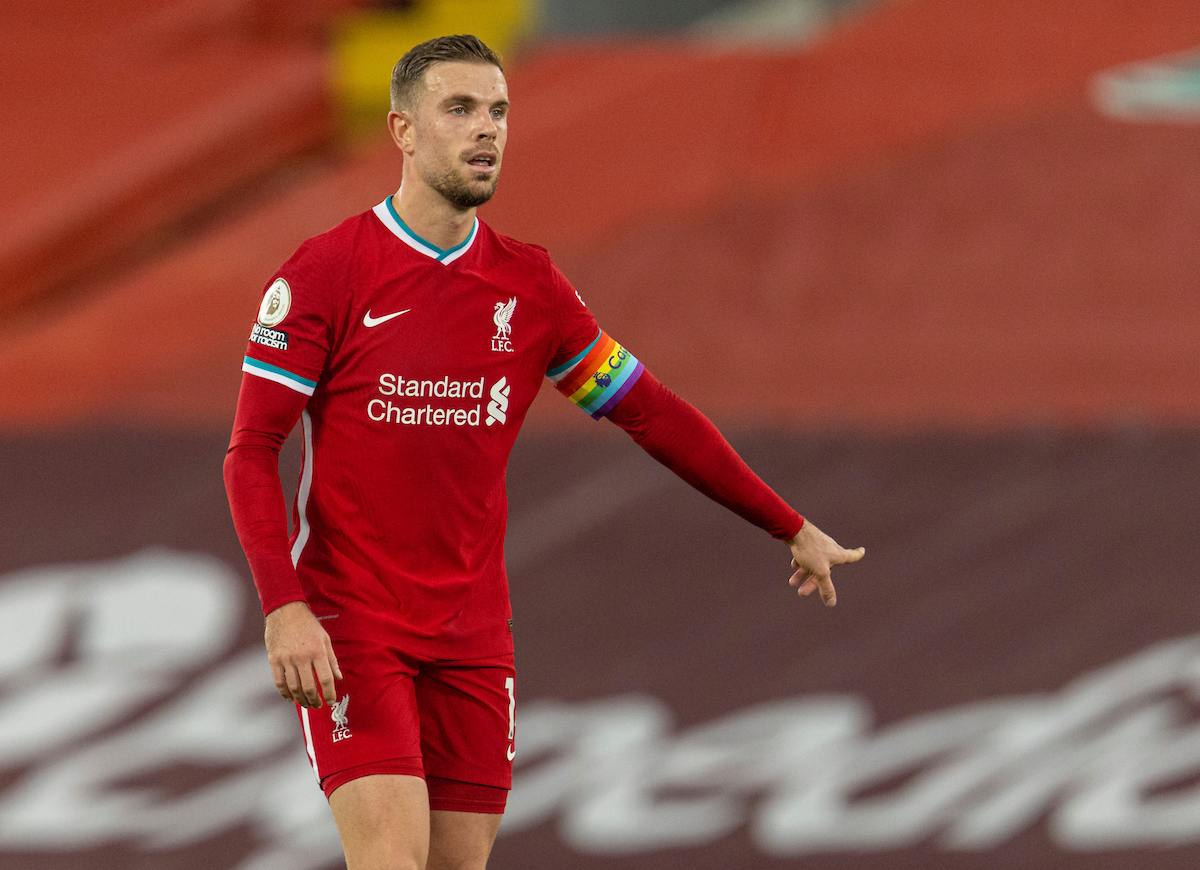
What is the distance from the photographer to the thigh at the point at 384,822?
2957 mm

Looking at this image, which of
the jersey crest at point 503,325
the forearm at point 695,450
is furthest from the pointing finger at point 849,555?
the jersey crest at point 503,325

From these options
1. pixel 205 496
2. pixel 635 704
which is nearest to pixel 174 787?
pixel 205 496

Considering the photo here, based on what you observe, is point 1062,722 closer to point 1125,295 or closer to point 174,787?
point 1125,295

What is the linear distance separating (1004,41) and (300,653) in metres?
6.22

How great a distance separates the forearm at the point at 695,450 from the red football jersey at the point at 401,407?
0.27 m

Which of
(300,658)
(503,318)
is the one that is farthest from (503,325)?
(300,658)

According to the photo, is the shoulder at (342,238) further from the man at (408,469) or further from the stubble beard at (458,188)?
the stubble beard at (458,188)

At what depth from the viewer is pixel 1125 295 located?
679cm

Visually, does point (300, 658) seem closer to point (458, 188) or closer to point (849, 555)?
point (458, 188)

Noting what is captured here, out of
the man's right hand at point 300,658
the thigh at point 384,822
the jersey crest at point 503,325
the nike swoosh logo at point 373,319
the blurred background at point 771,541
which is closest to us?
the man's right hand at point 300,658

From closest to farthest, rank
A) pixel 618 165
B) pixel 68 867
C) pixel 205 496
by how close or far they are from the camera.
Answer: pixel 68 867, pixel 205 496, pixel 618 165

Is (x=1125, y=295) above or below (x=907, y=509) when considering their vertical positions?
above

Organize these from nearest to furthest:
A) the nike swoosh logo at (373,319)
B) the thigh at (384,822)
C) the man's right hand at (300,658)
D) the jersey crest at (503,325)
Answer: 1. the man's right hand at (300,658)
2. the thigh at (384,822)
3. the nike swoosh logo at (373,319)
4. the jersey crest at (503,325)

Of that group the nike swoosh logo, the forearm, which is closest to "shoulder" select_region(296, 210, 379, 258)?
the nike swoosh logo
